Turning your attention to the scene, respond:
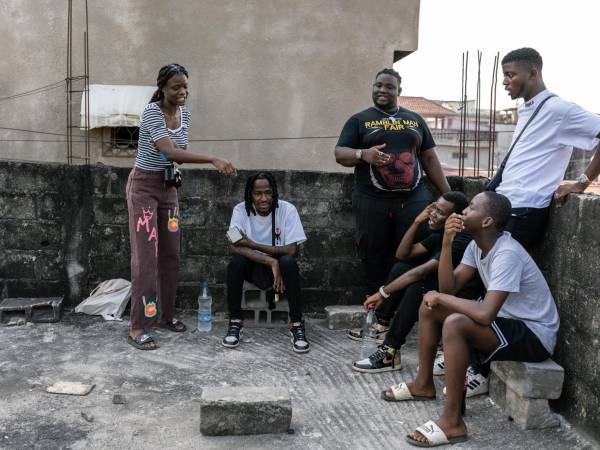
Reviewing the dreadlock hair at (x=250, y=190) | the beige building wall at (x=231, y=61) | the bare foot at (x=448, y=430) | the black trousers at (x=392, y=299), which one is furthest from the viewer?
the beige building wall at (x=231, y=61)

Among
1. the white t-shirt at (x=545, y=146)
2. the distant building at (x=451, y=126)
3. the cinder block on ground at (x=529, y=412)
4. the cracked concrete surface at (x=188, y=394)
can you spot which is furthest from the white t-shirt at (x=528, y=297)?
the distant building at (x=451, y=126)

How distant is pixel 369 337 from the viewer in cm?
470

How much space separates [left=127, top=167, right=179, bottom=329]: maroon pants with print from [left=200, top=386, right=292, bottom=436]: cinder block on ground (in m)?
1.59

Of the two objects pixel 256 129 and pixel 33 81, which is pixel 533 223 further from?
pixel 33 81

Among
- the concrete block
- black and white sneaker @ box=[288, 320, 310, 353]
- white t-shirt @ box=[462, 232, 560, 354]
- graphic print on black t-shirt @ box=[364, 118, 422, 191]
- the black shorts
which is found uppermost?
graphic print on black t-shirt @ box=[364, 118, 422, 191]

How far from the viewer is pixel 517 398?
333 centimetres

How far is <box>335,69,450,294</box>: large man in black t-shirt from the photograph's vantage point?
4598 millimetres

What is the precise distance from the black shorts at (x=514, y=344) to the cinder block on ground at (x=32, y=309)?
3399 mm

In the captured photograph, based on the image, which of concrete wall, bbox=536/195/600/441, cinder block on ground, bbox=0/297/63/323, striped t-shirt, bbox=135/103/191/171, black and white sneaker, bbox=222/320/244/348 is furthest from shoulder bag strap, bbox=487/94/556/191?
cinder block on ground, bbox=0/297/63/323

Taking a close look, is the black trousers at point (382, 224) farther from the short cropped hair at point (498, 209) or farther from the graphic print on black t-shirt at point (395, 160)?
the short cropped hair at point (498, 209)

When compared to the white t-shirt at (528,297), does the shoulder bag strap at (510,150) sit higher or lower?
higher

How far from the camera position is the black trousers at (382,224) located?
4660 millimetres

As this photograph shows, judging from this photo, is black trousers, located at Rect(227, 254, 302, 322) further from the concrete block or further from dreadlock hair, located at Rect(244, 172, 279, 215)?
the concrete block

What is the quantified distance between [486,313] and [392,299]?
4.24 feet
